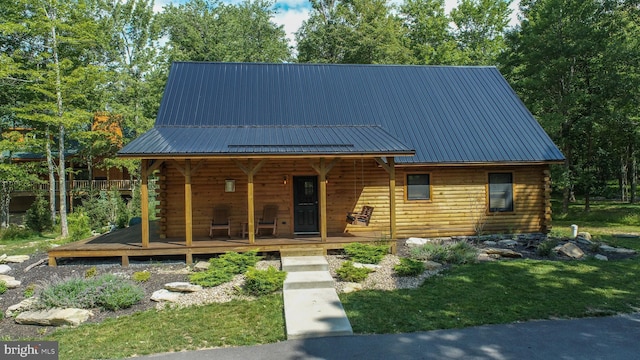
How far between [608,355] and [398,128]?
31.2 ft

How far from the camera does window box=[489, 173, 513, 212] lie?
13492mm

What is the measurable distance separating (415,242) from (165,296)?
23.8ft

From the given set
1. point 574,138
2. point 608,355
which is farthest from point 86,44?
point 574,138

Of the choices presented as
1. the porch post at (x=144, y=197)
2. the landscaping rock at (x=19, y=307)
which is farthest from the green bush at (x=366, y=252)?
the landscaping rock at (x=19, y=307)

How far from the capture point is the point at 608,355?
209 inches

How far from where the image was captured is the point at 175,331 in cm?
625

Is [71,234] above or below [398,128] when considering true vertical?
below

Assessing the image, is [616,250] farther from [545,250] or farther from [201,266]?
[201,266]

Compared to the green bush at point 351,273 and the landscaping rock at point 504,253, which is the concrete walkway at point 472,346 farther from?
the landscaping rock at point 504,253

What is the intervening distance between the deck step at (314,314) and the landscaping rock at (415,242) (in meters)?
4.52

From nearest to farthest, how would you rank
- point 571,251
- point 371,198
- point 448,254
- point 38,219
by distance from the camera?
point 448,254 → point 571,251 → point 371,198 → point 38,219

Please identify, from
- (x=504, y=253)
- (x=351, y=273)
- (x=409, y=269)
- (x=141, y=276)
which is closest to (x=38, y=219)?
(x=141, y=276)

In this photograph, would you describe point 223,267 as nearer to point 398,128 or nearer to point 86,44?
point 398,128

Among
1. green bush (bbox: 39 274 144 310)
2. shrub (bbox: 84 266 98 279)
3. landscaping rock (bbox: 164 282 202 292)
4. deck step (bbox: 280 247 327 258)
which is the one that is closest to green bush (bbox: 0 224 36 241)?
shrub (bbox: 84 266 98 279)
